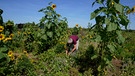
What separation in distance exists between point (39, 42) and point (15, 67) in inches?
109

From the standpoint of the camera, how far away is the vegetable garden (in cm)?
602

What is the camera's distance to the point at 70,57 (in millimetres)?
7996

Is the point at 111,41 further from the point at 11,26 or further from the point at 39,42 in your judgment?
the point at 11,26

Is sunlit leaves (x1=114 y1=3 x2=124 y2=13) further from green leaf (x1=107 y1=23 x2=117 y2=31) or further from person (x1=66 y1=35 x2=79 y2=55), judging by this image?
person (x1=66 y1=35 x2=79 y2=55)

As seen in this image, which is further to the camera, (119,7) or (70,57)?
(70,57)

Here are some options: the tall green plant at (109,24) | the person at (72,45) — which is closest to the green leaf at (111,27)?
the tall green plant at (109,24)

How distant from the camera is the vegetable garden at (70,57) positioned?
19.7 feet

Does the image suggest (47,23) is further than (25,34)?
No

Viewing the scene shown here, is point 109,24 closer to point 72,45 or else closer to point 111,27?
point 111,27

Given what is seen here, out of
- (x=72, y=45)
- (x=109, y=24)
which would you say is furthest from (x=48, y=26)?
(x=109, y=24)

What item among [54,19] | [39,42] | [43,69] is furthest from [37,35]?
[43,69]

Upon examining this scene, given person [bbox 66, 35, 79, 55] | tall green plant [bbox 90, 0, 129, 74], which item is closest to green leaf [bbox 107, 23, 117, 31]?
tall green plant [bbox 90, 0, 129, 74]

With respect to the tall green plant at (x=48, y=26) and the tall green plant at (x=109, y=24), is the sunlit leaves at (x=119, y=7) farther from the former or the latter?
the tall green plant at (x=48, y=26)

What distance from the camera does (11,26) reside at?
8.80 meters
